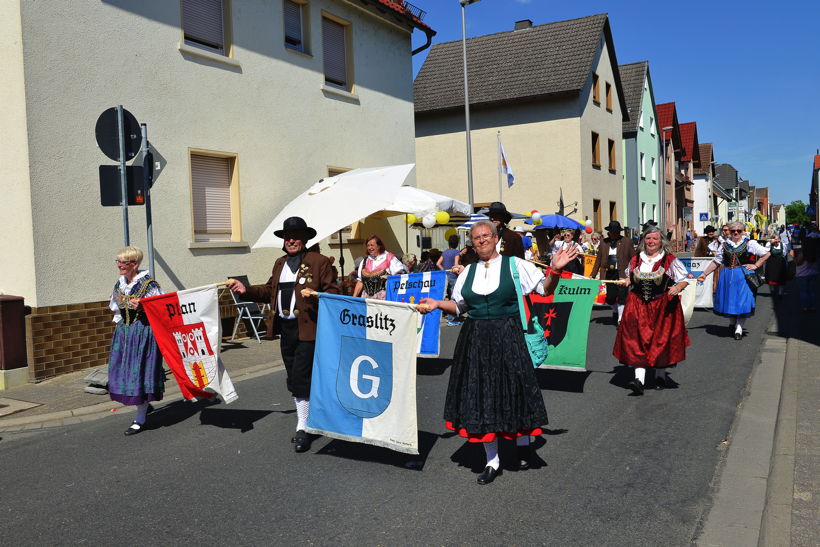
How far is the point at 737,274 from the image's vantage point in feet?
36.7

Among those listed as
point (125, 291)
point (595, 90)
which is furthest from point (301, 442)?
point (595, 90)

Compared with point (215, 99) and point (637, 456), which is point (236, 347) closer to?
point (215, 99)

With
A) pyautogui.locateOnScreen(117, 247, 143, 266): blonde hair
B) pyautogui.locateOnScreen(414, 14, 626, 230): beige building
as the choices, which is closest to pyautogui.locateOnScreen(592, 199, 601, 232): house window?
pyautogui.locateOnScreen(414, 14, 626, 230): beige building

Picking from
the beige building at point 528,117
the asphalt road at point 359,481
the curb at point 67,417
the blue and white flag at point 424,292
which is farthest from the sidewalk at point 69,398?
the beige building at point 528,117

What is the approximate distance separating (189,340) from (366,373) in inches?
78.7

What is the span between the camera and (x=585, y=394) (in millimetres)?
7336

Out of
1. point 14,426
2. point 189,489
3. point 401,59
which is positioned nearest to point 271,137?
point 401,59

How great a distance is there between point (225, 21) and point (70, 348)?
6.35m

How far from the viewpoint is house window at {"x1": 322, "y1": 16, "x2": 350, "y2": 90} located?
15.0 metres

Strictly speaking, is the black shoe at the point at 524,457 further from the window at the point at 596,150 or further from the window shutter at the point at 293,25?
the window at the point at 596,150

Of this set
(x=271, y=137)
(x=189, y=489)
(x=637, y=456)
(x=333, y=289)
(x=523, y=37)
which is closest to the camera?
(x=189, y=489)

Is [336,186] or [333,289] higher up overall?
[336,186]

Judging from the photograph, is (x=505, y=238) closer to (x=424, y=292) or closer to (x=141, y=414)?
(x=424, y=292)

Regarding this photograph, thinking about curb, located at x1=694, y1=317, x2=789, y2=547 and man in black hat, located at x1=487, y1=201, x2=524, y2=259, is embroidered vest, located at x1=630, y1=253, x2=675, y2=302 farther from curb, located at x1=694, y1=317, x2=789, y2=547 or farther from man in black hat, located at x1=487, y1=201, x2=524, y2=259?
curb, located at x1=694, y1=317, x2=789, y2=547
